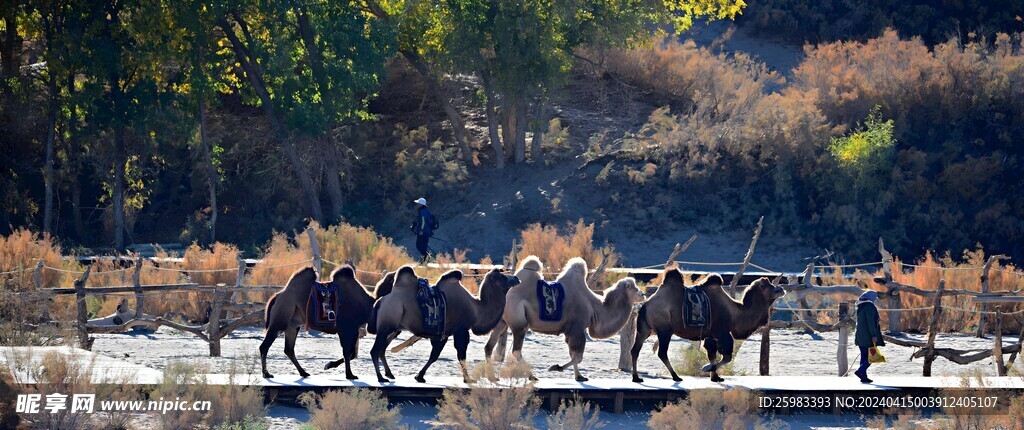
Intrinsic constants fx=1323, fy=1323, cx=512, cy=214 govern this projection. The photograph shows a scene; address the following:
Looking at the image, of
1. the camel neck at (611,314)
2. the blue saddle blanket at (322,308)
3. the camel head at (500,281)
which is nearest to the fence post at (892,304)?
the camel neck at (611,314)

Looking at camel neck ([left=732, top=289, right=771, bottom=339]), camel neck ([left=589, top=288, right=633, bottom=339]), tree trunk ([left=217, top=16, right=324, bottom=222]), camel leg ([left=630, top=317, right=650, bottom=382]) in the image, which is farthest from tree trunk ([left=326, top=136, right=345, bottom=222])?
camel neck ([left=732, top=289, right=771, bottom=339])

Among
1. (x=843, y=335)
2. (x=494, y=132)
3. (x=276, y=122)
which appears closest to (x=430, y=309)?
(x=843, y=335)

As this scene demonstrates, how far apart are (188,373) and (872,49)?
26.5m

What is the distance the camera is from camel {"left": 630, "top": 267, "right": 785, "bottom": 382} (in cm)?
1423

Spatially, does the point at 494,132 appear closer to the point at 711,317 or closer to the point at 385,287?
the point at 385,287

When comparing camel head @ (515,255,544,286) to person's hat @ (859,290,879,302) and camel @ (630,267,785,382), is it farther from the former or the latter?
person's hat @ (859,290,879,302)

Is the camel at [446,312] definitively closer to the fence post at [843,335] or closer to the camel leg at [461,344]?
the camel leg at [461,344]

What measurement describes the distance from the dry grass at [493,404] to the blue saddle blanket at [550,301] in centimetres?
145

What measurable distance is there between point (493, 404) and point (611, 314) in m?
3.02

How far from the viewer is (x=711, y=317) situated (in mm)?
14266

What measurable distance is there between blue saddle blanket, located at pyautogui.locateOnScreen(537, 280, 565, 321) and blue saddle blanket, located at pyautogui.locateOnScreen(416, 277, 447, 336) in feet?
3.93

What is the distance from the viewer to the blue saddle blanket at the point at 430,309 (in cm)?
1377

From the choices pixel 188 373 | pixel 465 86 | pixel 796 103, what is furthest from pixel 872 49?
pixel 188 373

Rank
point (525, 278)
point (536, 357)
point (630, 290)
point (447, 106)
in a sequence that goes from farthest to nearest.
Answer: point (447, 106) → point (536, 357) → point (630, 290) → point (525, 278)
